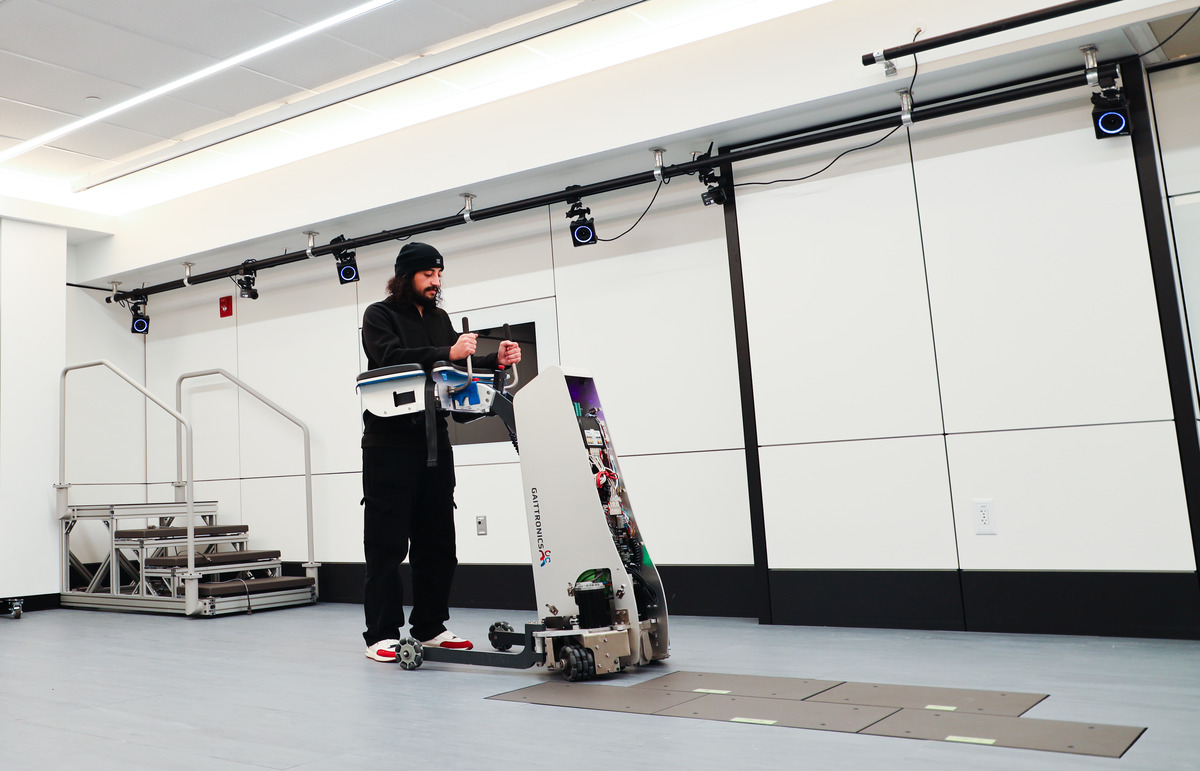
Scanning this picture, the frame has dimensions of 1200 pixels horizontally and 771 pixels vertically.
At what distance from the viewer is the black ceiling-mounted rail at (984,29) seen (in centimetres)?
351

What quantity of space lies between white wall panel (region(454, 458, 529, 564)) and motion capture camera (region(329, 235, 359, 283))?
4.91 ft

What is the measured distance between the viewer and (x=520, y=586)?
551 centimetres

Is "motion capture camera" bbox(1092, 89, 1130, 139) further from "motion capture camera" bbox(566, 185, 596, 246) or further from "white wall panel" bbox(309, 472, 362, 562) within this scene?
"white wall panel" bbox(309, 472, 362, 562)

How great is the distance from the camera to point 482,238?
5.86 metres

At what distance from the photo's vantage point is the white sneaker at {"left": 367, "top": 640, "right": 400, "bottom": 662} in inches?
146

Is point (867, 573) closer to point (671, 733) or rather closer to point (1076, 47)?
point (671, 733)

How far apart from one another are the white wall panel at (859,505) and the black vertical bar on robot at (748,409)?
1.6 inches

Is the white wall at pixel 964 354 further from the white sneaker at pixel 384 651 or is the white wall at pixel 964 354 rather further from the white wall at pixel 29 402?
the white wall at pixel 29 402

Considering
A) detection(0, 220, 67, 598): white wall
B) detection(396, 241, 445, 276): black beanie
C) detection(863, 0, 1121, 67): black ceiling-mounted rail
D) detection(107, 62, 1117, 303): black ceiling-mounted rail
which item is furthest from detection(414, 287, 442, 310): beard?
detection(0, 220, 67, 598): white wall

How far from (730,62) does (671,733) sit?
3.25 metres

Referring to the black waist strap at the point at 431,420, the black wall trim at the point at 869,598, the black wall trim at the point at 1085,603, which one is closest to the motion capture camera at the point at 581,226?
the black waist strap at the point at 431,420

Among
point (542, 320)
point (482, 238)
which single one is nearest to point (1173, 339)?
point (542, 320)

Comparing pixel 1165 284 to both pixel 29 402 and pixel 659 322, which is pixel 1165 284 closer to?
pixel 659 322

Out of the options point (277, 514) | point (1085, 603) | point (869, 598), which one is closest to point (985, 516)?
point (1085, 603)
